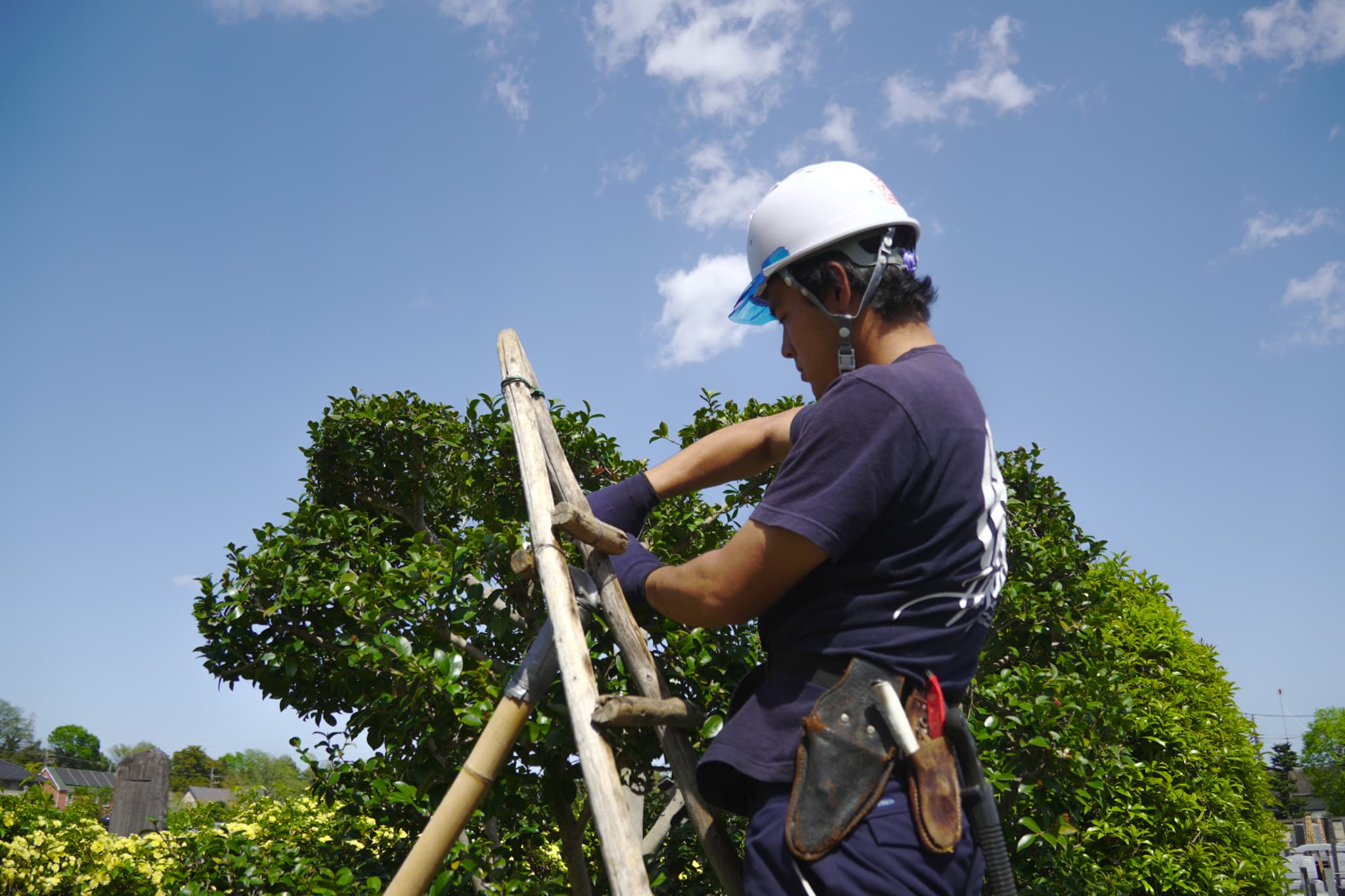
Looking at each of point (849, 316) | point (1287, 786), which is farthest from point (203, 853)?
point (1287, 786)

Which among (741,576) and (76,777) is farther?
(76,777)

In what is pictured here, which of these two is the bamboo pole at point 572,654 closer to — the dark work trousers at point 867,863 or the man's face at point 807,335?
the dark work trousers at point 867,863

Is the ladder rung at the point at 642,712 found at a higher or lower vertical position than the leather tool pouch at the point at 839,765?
higher

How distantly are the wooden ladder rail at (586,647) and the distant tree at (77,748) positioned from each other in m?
118

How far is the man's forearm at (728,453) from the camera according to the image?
2717mm

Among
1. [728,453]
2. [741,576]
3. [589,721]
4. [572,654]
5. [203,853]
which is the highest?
[728,453]

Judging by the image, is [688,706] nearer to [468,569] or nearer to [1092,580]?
[468,569]

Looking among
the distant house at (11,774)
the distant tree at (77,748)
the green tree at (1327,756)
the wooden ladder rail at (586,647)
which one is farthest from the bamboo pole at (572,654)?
the distant tree at (77,748)

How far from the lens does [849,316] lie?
87.8 inches

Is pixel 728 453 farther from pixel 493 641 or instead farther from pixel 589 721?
pixel 493 641

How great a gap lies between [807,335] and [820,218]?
0.30 meters

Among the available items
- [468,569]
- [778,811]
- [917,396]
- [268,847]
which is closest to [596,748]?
[778,811]

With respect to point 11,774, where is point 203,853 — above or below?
below

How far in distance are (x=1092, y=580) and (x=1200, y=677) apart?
4626 millimetres
